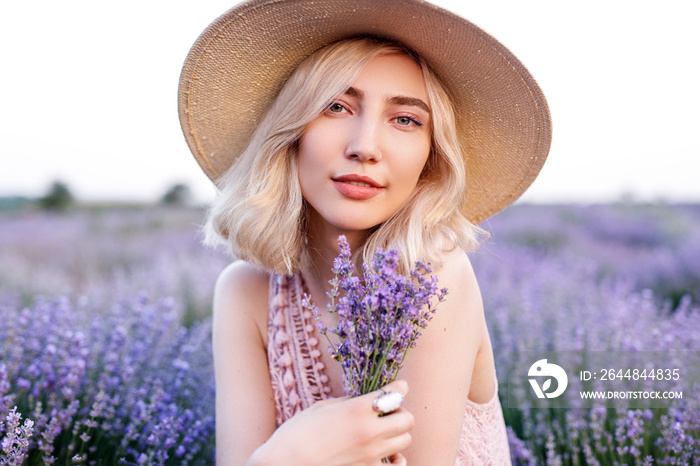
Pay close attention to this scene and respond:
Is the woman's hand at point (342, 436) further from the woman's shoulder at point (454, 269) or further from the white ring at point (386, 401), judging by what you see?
the woman's shoulder at point (454, 269)

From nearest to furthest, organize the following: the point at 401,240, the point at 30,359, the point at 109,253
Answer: the point at 401,240, the point at 30,359, the point at 109,253

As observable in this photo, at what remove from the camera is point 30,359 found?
81.5 inches

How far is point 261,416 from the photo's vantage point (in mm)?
1855

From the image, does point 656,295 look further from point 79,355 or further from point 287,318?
point 79,355

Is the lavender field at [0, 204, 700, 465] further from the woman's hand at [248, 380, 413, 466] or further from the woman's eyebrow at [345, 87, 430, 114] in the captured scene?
the woman's eyebrow at [345, 87, 430, 114]

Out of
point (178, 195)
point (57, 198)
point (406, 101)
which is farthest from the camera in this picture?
point (178, 195)

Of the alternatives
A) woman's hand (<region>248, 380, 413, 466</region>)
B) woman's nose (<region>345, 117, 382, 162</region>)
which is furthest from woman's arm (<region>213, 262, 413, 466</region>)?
woman's nose (<region>345, 117, 382, 162</region>)

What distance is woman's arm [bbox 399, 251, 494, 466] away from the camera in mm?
1474

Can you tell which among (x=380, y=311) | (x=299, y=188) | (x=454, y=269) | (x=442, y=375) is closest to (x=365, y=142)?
(x=299, y=188)

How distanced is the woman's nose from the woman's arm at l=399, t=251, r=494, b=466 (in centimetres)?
41

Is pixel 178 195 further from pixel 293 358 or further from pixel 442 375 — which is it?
pixel 442 375

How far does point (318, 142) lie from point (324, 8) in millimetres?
388

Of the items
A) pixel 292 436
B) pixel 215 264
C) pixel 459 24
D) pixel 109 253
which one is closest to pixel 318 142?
pixel 459 24

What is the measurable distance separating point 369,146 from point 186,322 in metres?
2.45
